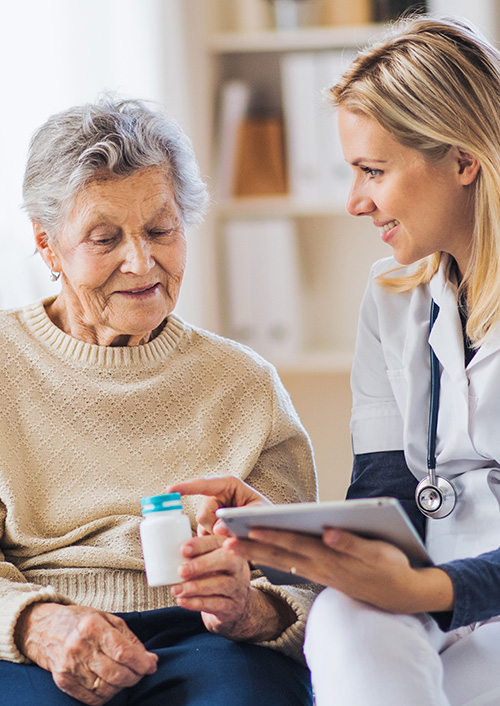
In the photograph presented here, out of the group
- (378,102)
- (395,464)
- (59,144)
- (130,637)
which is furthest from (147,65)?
(130,637)

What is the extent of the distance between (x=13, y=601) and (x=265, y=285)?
157cm

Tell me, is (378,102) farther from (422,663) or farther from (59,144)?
(422,663)

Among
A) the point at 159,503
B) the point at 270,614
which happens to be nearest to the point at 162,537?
the point at 159,503

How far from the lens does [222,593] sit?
4.01 feet

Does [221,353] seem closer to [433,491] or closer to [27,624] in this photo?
[433,491]

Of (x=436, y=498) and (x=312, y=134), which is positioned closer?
(x=436, y=498)

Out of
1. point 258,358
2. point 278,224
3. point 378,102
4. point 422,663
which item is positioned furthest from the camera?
point 278,224

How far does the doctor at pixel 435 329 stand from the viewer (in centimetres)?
116

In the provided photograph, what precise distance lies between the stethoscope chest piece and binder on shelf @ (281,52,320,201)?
145 cm

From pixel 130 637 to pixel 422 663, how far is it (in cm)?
38

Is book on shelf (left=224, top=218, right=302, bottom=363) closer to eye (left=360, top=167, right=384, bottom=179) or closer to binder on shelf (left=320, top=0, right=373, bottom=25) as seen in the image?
binder on shelf (left=320, top=0, right=373, bottom=25)

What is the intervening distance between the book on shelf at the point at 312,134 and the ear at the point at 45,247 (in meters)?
1.21

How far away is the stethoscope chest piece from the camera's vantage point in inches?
53.2

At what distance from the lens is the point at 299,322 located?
2779mm
